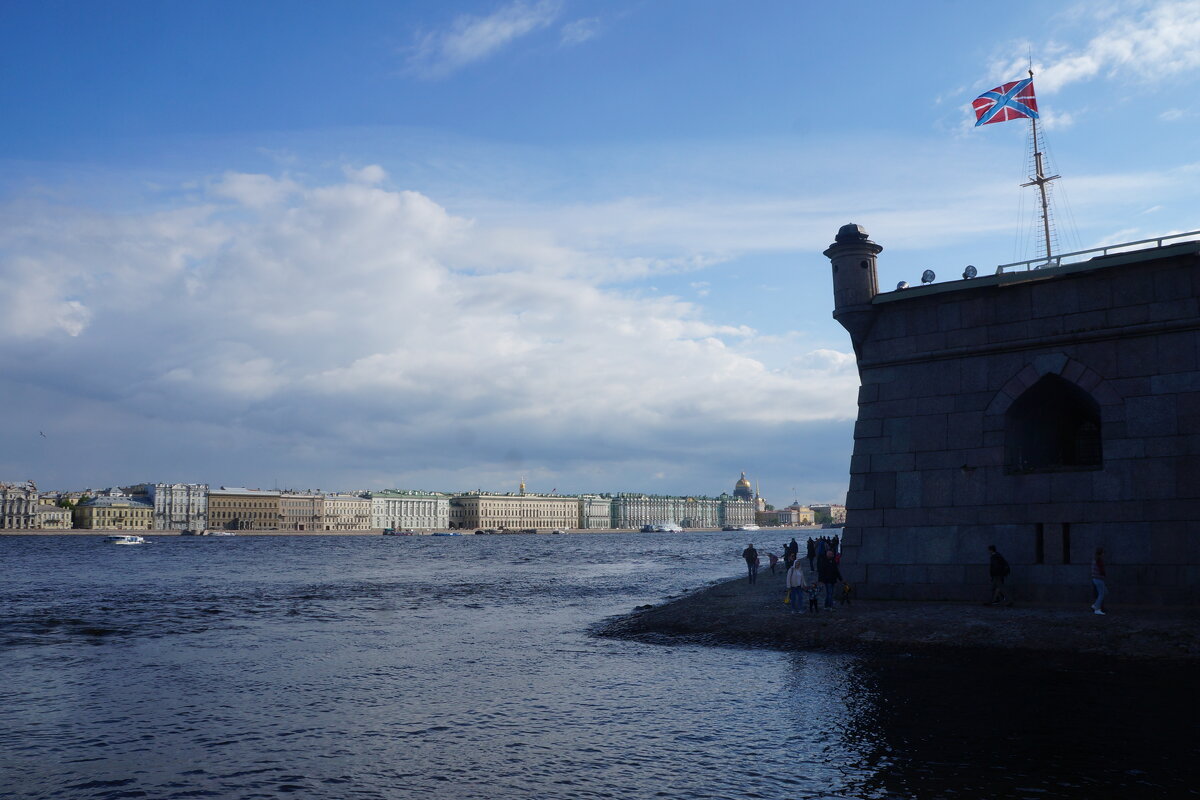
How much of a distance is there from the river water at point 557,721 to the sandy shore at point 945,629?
90 centimetres

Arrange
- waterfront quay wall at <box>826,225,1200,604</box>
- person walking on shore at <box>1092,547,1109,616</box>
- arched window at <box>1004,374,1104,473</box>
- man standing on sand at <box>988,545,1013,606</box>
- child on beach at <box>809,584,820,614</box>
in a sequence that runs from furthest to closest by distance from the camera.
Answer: child on beach at <box>809,584,820,614</box>, arched window at <box>1004,374,1104,473</box>, man standing on sand at <box>988,545,1013,606</box>, waterfront quay wall at <box>826,225,1200,604</box>, person walking on shore at <box>1092,547,1109,616</box>

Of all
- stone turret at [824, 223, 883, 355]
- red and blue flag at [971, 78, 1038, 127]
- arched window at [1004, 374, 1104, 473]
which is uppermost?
red and blue flag at [971, 78, 1038, 127]

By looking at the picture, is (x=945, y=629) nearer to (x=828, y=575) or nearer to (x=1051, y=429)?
(x=828, y=575)

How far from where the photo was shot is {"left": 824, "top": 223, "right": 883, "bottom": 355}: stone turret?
23766mm

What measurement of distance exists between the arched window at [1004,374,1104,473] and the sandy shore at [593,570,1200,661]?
3.31 metres

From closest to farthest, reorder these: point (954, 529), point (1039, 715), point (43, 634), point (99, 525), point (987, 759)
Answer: point (987, 759), point (1039, 715), point (954, 529), point (43, 634), point (99, 525)

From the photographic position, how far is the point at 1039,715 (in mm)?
13227

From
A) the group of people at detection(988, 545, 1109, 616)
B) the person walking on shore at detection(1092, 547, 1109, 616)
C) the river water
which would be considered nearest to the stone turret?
the group of people at detection(988, 545, 1109, 616)

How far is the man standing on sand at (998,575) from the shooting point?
66.2 feet

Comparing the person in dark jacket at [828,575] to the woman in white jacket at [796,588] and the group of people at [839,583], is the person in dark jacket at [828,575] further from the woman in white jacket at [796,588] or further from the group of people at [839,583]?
the woman in white jacket at [796,588]

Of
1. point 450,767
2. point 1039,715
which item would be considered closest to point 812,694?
point 1039,715

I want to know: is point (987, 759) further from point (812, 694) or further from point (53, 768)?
point (53, 768)

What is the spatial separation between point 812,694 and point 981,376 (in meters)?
10.3

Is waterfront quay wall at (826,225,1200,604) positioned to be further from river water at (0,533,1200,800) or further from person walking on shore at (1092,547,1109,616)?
river water at (0,533,1200,800)
